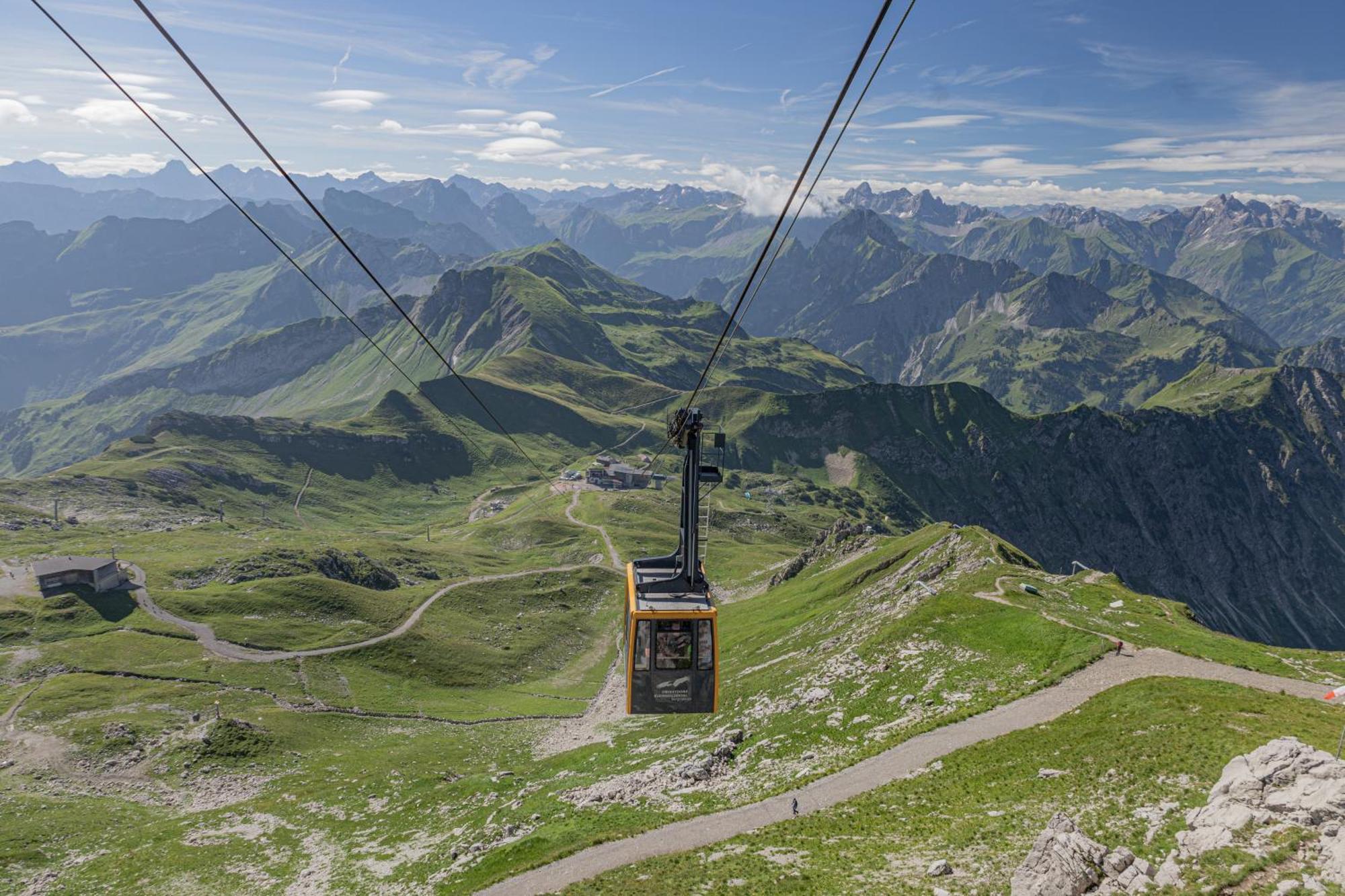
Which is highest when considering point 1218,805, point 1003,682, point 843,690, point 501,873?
point 1218,805

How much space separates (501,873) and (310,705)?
199 feet

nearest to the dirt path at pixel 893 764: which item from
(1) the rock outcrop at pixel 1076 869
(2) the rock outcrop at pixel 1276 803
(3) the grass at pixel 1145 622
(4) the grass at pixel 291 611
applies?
(3) the grass at pixel 1145 622

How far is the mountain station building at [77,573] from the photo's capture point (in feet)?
378

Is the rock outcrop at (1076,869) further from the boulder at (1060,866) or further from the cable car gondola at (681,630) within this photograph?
the cable car gondola at (681,630)

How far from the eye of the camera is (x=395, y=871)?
52531 millimetres

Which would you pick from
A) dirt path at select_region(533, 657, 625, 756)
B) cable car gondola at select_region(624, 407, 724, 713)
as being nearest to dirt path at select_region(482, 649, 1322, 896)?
cable car gondola at select_region(624, 407, 724, 713)

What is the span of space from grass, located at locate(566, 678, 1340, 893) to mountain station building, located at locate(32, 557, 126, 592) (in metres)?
120

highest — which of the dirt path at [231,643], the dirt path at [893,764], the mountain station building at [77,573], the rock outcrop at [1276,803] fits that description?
the rock outcrop at [1276,803]

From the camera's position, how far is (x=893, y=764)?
46906 millimetres

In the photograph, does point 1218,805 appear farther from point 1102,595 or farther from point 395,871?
point 395,871

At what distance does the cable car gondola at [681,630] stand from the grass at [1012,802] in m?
9.06

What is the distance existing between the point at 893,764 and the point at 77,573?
443 ft

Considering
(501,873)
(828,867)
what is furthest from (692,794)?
(828,867)

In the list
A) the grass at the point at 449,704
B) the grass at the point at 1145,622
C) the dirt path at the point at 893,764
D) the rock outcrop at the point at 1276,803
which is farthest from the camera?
the grass at the point at 449,704
